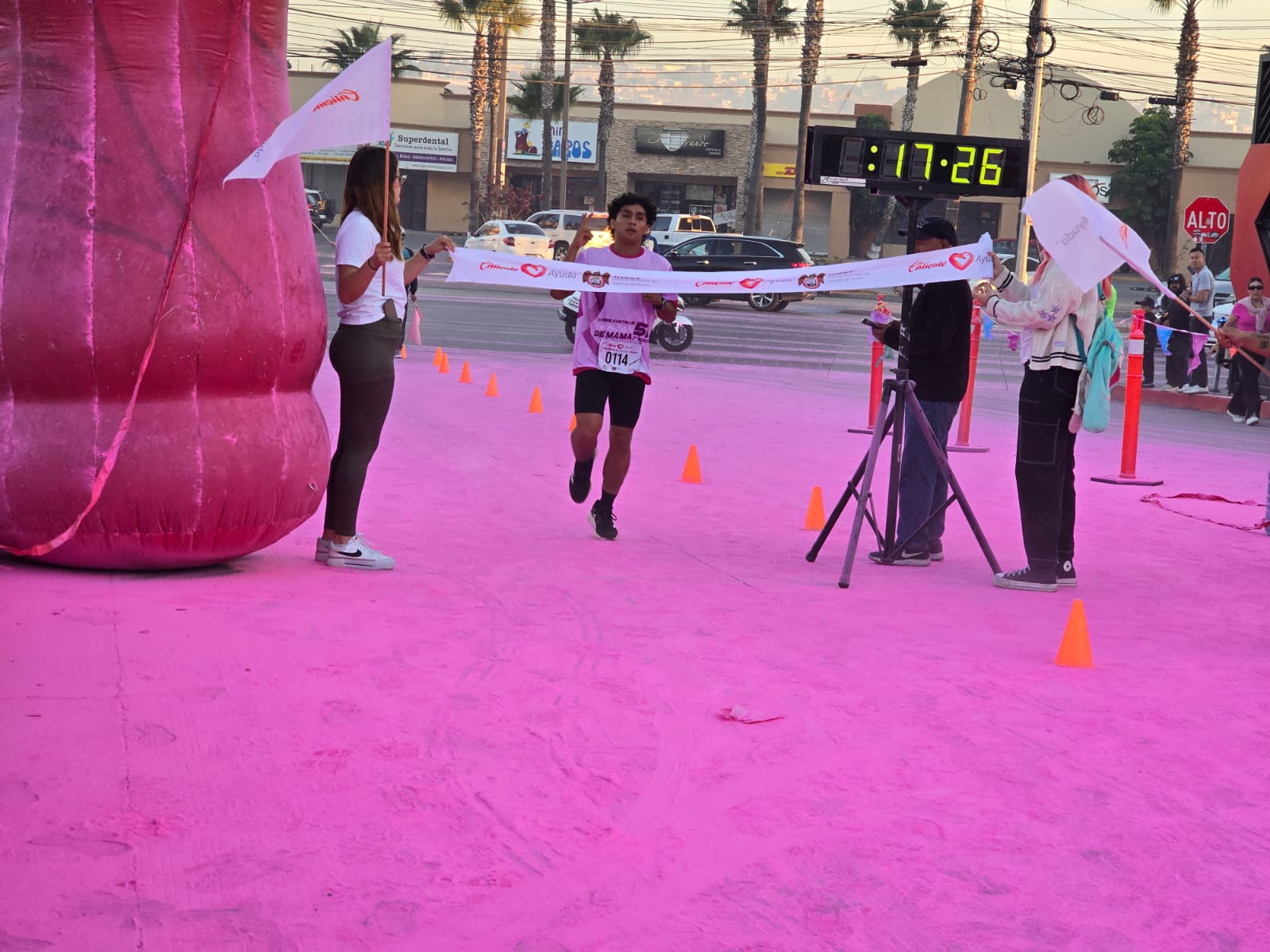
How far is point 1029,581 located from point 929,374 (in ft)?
4.16

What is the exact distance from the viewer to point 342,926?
323cm

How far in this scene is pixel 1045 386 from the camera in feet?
24.0

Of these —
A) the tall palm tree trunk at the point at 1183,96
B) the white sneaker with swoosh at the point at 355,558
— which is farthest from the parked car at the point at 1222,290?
the white sneaker with swoosh at the point at 355,558

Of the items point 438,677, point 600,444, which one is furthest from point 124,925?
point 600,444

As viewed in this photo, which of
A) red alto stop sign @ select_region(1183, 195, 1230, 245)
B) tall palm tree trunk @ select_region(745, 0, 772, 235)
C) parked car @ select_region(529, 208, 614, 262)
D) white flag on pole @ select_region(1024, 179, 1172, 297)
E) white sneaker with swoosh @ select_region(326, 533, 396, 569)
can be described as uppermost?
tall palm tree trunk @ select_region(745, 0, 772, 235)

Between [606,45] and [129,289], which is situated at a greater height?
[606,45]

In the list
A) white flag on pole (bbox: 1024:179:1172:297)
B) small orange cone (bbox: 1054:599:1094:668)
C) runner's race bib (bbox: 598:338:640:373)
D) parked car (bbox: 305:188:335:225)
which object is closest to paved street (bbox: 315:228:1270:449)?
runner's race bib (bbox: 598:338:640:373)

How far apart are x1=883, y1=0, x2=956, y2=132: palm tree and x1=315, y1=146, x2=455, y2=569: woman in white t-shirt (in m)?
51.3

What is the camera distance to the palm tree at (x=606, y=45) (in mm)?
57031

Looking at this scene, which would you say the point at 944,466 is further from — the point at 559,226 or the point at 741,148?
the point at 741,148

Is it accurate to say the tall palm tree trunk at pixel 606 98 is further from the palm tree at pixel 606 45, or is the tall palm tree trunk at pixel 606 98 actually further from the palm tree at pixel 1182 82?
the palm tree at pixel 1182 82

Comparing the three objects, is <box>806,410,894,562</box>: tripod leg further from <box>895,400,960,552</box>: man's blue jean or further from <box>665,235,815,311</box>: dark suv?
<box>665,235,815,311</box>: dark suv


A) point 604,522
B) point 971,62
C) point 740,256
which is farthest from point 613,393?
point 971,62

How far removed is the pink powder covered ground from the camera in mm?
3391
